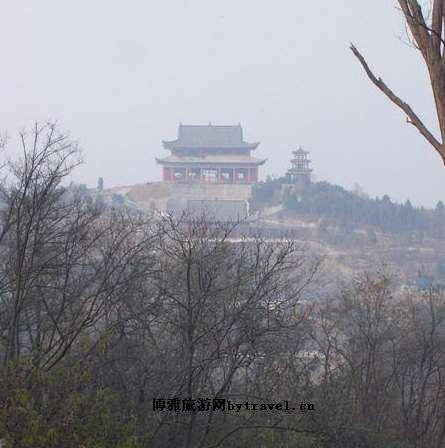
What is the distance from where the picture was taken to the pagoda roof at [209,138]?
50.0m

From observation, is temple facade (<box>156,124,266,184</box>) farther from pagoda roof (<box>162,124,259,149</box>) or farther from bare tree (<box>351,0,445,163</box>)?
bare tree (<box>351,0,445,163</box>)

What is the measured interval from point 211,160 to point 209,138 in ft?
5.10

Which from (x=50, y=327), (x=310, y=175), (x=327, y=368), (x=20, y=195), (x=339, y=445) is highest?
(x=310, y=175)

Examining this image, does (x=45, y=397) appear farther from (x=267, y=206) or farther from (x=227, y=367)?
(x=267, y=206)

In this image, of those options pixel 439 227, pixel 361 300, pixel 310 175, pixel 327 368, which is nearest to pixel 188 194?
pixel 310 175

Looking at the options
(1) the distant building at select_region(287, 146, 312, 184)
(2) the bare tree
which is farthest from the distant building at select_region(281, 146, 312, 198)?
(2) the bare tree

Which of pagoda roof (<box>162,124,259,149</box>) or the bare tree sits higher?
pagoda roof (<box>162,124,259,149</box>)

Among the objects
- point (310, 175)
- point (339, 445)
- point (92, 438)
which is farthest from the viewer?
point (310, 175)

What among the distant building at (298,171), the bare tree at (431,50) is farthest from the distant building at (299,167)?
the bare tree at (431,50)

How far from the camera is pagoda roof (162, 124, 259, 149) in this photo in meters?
50.0

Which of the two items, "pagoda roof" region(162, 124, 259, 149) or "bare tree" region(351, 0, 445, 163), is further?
"pagoda roof" region(162, 124, 259, 149)

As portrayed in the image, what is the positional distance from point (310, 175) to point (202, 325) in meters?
46.3

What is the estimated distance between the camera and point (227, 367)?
614 centimetres

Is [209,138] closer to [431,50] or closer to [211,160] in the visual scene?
[211,160]
